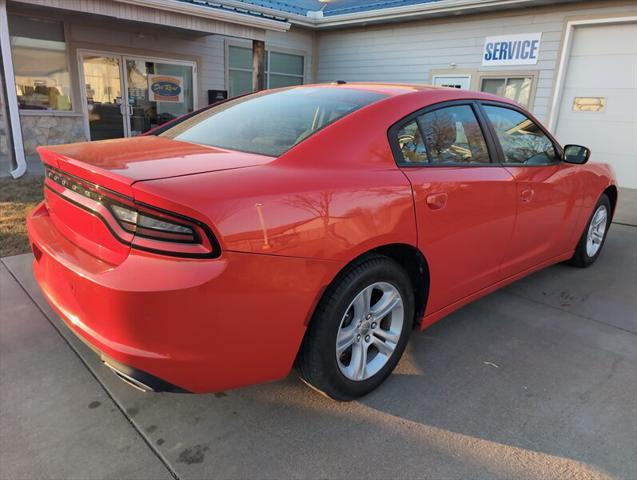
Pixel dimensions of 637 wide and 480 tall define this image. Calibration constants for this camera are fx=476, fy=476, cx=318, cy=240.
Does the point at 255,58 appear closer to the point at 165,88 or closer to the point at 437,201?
the point at 165,88

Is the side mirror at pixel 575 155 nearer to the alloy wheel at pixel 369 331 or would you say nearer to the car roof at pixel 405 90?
the car roof at pixel 405 90

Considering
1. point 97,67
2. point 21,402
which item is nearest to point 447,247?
point 21,402

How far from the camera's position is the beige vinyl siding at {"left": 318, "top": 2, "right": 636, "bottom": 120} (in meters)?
10.0

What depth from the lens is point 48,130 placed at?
10.4 meters

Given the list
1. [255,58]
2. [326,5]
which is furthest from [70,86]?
[326,5]

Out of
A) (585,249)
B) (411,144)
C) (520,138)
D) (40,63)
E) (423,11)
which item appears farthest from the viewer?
(423,11)

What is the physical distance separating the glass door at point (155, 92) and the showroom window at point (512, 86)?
746cm

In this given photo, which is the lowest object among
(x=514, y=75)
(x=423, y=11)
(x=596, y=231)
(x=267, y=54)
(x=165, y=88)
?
(x=596, y=231)

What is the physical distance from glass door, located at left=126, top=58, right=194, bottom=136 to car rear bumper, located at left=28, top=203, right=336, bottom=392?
1049 cm

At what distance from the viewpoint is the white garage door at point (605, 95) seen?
9164mm

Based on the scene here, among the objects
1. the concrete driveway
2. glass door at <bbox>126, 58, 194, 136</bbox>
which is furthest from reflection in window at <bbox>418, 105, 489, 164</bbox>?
glass door at <bbox>126, 58, 194, 136</bbox>

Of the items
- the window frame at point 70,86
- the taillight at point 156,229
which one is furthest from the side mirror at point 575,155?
the window frame at point 70,86

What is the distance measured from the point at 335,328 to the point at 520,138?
221 cm

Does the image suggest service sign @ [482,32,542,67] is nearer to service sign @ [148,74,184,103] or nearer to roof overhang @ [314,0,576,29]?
roof overhang @ [314,0,576,29]
